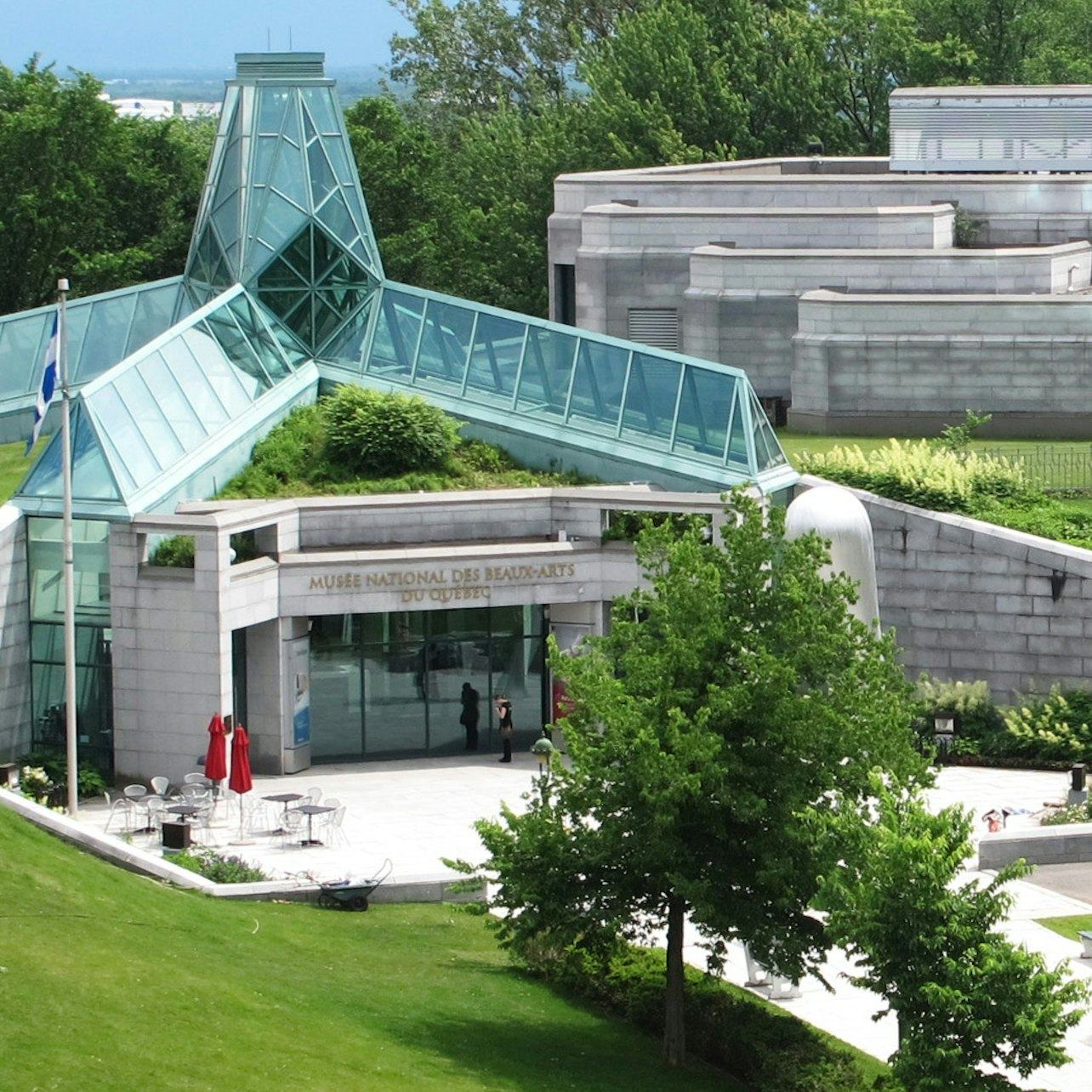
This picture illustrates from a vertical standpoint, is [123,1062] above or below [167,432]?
below

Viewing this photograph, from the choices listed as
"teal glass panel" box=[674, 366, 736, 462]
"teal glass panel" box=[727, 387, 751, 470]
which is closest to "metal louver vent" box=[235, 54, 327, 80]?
"teal glass panel" box=[674, 366, 736, 462]

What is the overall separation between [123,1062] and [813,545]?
33.8ft

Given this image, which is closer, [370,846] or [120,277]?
[370,846]

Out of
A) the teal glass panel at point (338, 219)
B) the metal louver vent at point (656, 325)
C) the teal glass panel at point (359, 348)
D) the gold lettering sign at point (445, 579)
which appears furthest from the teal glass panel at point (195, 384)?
the metal louver vent at point (656, 325)

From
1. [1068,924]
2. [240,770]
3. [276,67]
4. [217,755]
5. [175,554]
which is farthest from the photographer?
[276,67]

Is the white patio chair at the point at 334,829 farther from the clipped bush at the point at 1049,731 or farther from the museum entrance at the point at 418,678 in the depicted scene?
the clipped bush at the point at 1049,731

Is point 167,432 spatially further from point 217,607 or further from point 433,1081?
point 433,1081

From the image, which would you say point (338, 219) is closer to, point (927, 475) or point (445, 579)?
point (445, 579)

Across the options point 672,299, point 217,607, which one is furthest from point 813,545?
point 672,299

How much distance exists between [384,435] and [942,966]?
77.9 feet

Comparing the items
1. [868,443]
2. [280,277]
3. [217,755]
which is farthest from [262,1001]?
[868,443]

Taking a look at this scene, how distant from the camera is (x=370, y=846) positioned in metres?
39.8

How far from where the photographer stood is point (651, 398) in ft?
161

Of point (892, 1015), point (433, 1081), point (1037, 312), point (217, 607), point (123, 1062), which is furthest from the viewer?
point (1037, 312)
